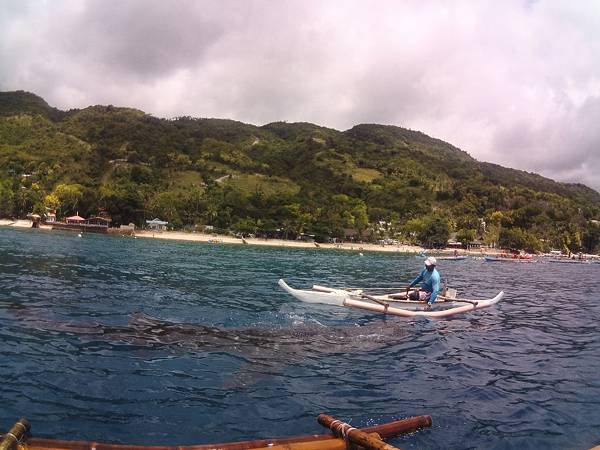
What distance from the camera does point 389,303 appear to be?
22.0 meters

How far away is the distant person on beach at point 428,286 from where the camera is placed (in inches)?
866

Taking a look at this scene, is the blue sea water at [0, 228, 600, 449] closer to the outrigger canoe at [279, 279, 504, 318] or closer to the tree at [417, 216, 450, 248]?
the outrigger canoe at [279, 279, 504, 318]

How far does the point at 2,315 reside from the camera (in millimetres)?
16000

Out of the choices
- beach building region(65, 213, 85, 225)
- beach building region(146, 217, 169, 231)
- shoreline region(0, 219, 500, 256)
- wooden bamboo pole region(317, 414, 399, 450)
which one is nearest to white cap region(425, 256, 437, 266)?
wooden bamboo pole region(317, 414, 399, 450)

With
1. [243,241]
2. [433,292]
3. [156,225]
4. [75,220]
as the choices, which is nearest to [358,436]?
[433,292]

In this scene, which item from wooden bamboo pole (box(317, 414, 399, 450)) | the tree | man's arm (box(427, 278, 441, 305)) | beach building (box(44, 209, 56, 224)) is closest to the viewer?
wooden bamboo pole (box(317, 414, 399, 450))

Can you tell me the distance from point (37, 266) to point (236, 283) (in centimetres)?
1559

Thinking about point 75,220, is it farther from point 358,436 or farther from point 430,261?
point 358,436

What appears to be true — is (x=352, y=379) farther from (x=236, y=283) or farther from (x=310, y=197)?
(x=310, y=197)

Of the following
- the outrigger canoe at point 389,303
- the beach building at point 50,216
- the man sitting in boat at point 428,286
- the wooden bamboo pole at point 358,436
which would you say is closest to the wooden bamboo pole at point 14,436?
the wooden bamboo pole at point 358,436

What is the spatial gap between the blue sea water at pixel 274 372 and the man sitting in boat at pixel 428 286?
163 centimetres

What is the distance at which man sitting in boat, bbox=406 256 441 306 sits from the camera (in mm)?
21984

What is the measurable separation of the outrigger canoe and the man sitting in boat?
0.57 m

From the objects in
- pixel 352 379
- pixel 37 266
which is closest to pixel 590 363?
pixel 352 379
